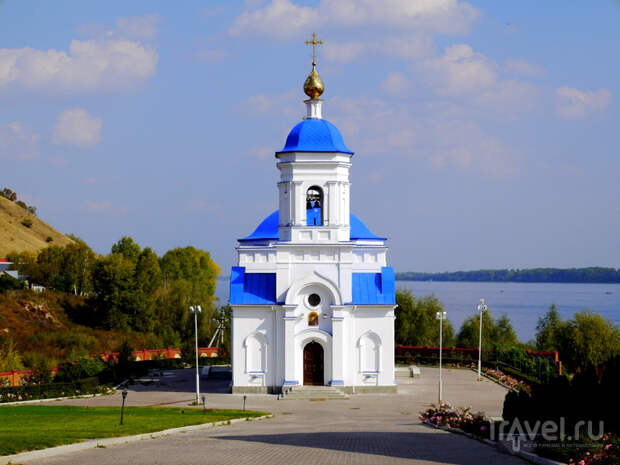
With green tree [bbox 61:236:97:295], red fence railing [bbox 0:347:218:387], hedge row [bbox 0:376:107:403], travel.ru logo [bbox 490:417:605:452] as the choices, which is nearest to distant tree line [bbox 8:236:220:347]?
green tree [bbox 61:236:97:295]

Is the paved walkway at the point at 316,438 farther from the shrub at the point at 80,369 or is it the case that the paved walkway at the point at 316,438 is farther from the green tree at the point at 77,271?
the green tree at the point at 77,271

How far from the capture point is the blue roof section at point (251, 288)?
35.6 metres

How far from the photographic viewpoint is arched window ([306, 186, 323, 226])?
37.1 m

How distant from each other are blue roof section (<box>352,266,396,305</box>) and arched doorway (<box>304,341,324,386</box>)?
102 inches

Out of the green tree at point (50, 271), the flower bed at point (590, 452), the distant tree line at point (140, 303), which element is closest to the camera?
the flower bed at point (590, 452)

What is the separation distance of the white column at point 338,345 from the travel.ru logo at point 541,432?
1538cm

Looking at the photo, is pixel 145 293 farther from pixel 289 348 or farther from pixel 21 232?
pixel 21 232

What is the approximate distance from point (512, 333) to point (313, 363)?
100ft

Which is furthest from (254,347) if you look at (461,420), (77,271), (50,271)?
(50,271)

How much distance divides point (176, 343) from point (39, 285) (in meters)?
25.7

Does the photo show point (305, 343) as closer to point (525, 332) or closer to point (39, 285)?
point (39, 285)

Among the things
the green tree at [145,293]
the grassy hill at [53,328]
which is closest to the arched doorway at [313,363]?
the grassy hill at [53,328]

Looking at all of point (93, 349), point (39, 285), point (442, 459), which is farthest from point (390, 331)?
point (39, 285)

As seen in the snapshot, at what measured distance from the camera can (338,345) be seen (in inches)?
1380
